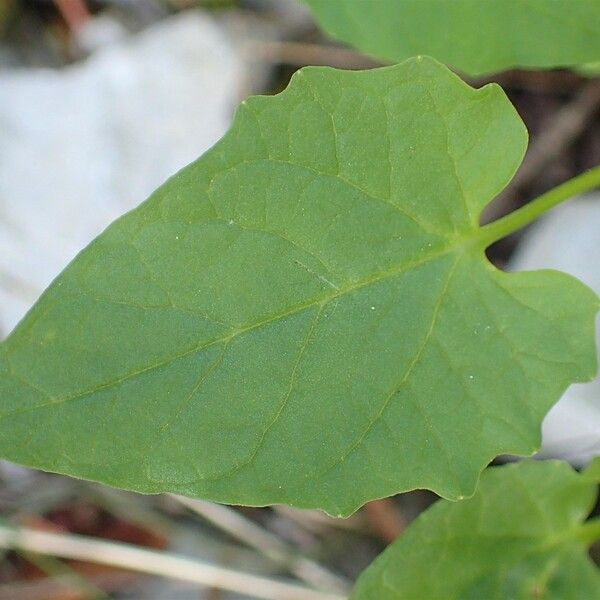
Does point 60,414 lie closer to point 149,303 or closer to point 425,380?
point 149,303

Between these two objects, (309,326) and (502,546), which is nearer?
(309,326)

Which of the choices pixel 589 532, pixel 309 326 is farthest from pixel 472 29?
pixel 589 532

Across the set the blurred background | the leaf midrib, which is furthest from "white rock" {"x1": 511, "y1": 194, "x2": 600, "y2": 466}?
the leaf midrib

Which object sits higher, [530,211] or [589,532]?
[530,211]

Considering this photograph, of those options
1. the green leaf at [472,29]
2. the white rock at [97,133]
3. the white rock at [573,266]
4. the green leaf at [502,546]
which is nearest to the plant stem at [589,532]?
the green leaf at [502,546]

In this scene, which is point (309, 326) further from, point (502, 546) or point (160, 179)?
point (160, 179)

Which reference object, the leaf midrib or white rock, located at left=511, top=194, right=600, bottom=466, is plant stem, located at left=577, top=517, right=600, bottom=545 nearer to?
white rock, located at left=511, top=194, right=600, bottom=466

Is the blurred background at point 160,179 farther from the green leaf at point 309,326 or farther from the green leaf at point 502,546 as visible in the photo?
the green leaf at point 309,326
